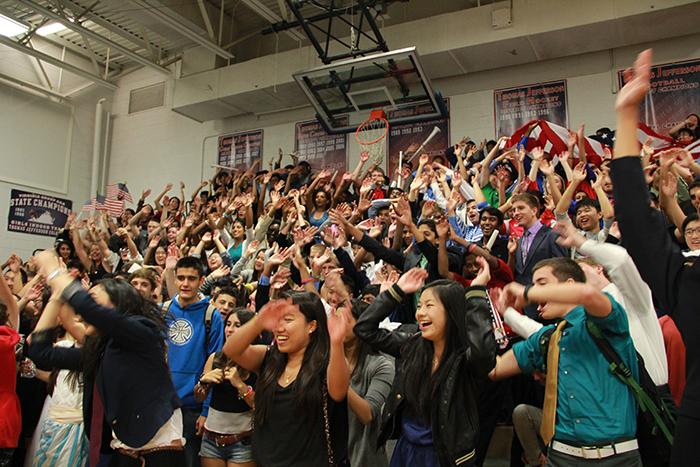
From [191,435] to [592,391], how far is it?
2283 millimetres

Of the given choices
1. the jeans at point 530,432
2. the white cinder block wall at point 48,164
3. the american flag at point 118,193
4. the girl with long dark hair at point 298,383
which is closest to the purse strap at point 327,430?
the girl with long dark hair at point 298,383

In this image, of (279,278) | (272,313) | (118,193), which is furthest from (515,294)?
(118,193)

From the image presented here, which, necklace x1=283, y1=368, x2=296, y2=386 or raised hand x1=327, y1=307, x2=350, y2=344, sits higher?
raised hand x1=327, y1=307, x2=350, y2=344

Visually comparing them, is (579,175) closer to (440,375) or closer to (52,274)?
(440,375)

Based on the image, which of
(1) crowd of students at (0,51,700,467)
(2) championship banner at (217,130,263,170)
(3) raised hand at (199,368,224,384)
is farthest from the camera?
(2) championship banner at (217,130,263,170)

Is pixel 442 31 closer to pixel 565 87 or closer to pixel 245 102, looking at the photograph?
pixel 565 87

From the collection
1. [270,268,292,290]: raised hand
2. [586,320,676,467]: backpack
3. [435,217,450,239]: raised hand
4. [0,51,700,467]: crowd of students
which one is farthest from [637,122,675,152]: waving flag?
[586,320,676,467]: backpack

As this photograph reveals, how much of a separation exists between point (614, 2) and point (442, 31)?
2539 millimetres

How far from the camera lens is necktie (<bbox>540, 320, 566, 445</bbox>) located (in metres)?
2.28

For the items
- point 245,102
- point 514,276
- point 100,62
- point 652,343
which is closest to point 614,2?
point 514,276

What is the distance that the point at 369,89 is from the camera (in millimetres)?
9102

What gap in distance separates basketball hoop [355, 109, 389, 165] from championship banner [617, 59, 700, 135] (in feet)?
12.6

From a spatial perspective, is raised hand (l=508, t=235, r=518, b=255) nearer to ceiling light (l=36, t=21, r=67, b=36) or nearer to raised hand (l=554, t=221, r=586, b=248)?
Answer: raised hand (l=554, t=221, r=586, b=248)

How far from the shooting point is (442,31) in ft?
33.2
